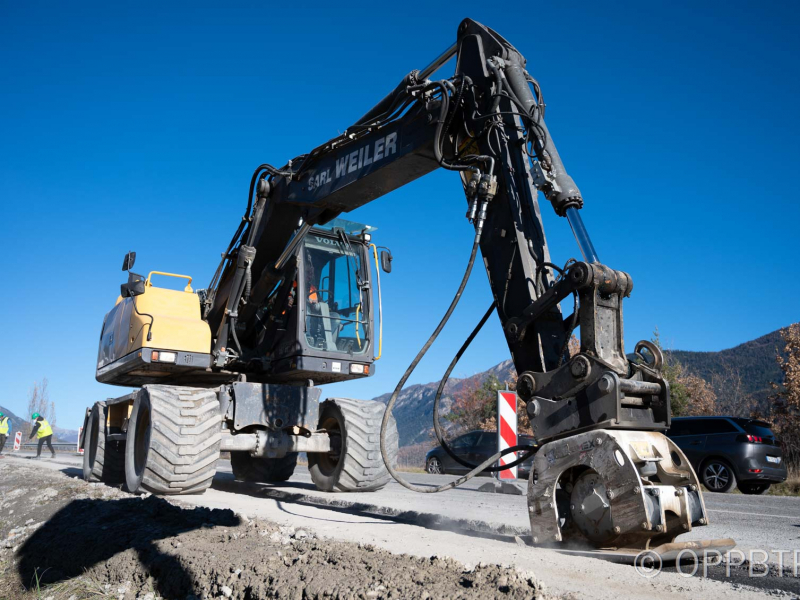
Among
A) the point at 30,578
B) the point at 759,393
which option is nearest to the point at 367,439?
the point at 30,578

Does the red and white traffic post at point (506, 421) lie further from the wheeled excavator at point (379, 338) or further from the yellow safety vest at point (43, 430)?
the yellow safety vest at point (43, 430)

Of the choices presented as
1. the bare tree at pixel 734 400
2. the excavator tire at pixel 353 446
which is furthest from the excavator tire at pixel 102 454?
the bare tree at pixel 734 400

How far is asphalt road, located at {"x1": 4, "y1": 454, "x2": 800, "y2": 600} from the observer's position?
3322 mm

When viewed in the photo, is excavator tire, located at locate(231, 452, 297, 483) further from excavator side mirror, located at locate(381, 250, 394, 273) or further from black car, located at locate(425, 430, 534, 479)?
A: black car, located at locate(425, 430, 534, 479)

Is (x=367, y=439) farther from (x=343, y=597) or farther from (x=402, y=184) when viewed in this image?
(x=343, y=597)

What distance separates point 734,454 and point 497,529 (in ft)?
25.6

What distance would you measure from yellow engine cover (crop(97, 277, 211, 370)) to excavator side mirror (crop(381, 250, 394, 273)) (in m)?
2.46

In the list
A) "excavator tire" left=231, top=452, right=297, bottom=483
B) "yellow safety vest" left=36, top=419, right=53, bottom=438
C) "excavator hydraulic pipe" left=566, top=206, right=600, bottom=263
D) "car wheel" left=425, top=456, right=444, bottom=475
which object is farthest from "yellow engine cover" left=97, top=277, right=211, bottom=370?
"yellow safety vest" left=36, top=419, right=53, bottom=438

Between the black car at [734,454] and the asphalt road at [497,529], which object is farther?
the black car at [734,454]

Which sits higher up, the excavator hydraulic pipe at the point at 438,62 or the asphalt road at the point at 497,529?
the excavator hydraulic pipe at the point at 438,62

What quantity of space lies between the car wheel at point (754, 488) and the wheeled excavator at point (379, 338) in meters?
7.25

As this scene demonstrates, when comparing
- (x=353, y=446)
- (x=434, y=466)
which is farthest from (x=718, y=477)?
(x=353, y=446)

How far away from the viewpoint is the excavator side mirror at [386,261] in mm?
8562

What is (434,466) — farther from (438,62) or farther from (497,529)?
(438,62)
